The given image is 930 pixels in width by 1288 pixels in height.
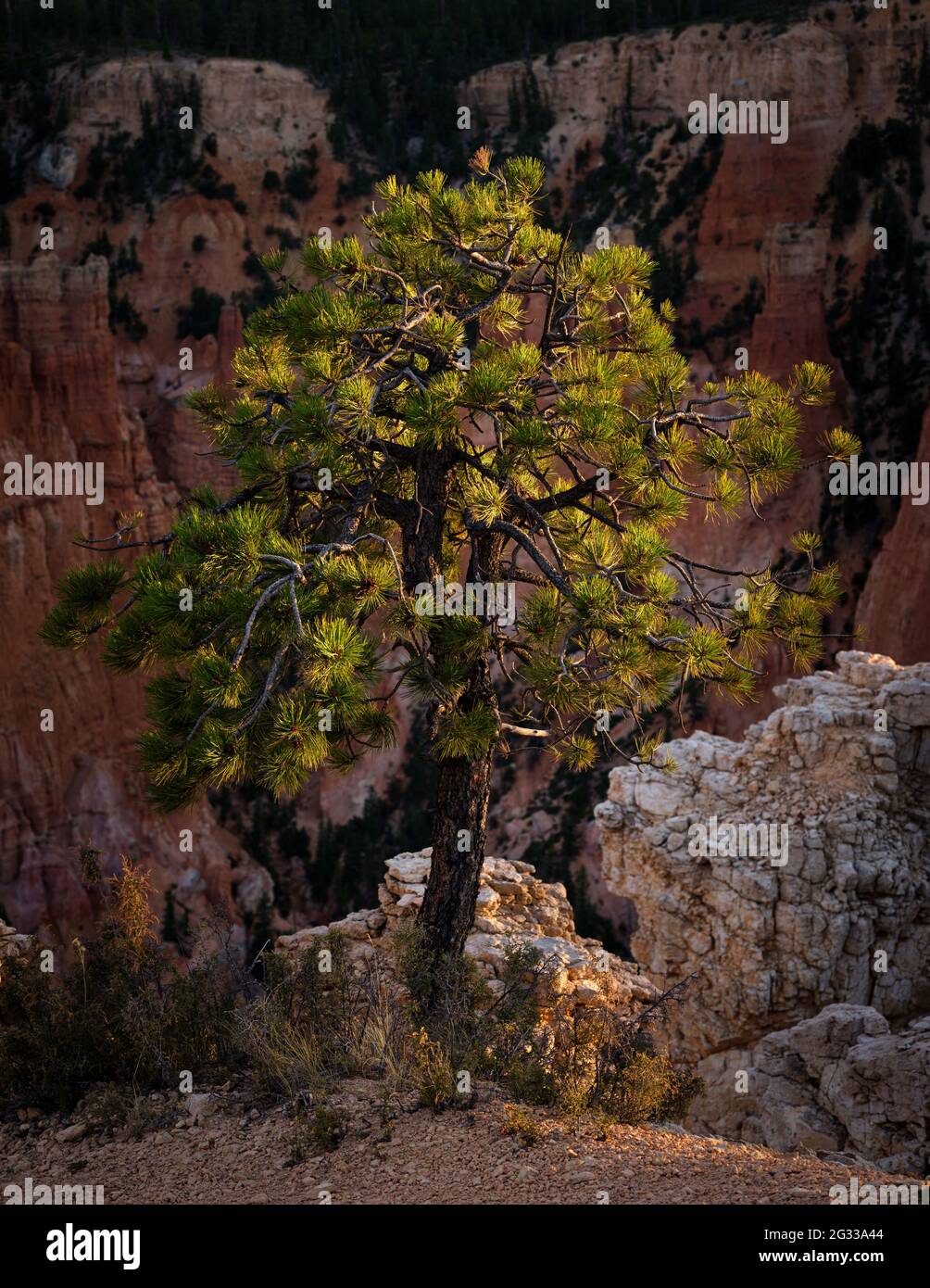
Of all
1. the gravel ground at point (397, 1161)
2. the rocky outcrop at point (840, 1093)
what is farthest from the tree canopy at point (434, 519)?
the rocky outcrop at point (840, 1093)

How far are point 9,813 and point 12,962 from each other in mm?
19801

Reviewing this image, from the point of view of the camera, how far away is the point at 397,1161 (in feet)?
19.7

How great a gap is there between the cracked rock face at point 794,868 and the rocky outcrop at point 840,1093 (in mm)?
2137

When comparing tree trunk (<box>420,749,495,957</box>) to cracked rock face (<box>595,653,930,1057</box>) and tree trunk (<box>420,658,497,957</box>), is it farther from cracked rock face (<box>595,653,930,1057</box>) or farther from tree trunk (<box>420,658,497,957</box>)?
cracked rock face (<box>595,653,930,1057</box>)

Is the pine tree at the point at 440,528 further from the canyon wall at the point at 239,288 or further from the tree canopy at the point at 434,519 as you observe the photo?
the canyon wall at the point at 239,288

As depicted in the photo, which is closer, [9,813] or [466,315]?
[466,315]

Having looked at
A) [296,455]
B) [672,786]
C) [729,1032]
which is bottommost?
[729,1032]

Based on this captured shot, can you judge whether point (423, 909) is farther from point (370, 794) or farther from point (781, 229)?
point (781, 229)

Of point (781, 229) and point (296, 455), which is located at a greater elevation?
point (781, 229)

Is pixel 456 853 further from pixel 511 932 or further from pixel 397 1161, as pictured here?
pixel 511 932

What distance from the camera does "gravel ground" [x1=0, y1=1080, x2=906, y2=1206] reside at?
573cm
